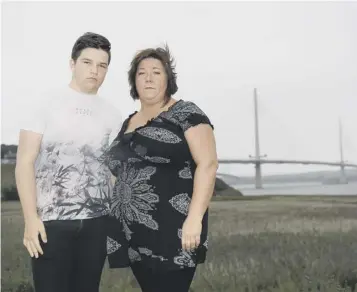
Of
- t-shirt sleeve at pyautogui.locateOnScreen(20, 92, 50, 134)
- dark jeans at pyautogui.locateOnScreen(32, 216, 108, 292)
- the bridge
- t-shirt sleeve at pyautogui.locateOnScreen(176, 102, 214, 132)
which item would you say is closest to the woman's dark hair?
t-shirt sleeve at pyautogui.locateOnScreen(176, 102, 214, 132)

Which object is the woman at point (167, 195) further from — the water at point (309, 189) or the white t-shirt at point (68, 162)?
the water at point (309, 189)

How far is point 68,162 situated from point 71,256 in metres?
0.26

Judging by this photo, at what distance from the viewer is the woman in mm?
1100

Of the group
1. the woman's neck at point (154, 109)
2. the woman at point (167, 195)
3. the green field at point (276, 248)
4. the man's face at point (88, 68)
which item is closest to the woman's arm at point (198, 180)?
the woman at point (167, 195)

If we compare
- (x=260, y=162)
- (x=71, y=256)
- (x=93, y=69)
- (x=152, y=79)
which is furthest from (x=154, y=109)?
(x=260, y=162)

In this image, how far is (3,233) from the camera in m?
2.03

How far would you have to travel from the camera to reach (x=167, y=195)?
3.66 ft

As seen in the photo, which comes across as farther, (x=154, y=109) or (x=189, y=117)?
(x=154, y=109)

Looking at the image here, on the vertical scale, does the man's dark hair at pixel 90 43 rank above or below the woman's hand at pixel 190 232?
above

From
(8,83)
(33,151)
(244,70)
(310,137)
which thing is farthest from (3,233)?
(310,137)

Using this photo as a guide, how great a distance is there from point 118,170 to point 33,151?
24cm

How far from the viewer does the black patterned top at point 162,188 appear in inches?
43.6

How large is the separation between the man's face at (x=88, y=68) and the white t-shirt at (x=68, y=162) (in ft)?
0.20

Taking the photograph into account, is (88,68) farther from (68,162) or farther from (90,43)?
(68,162)
